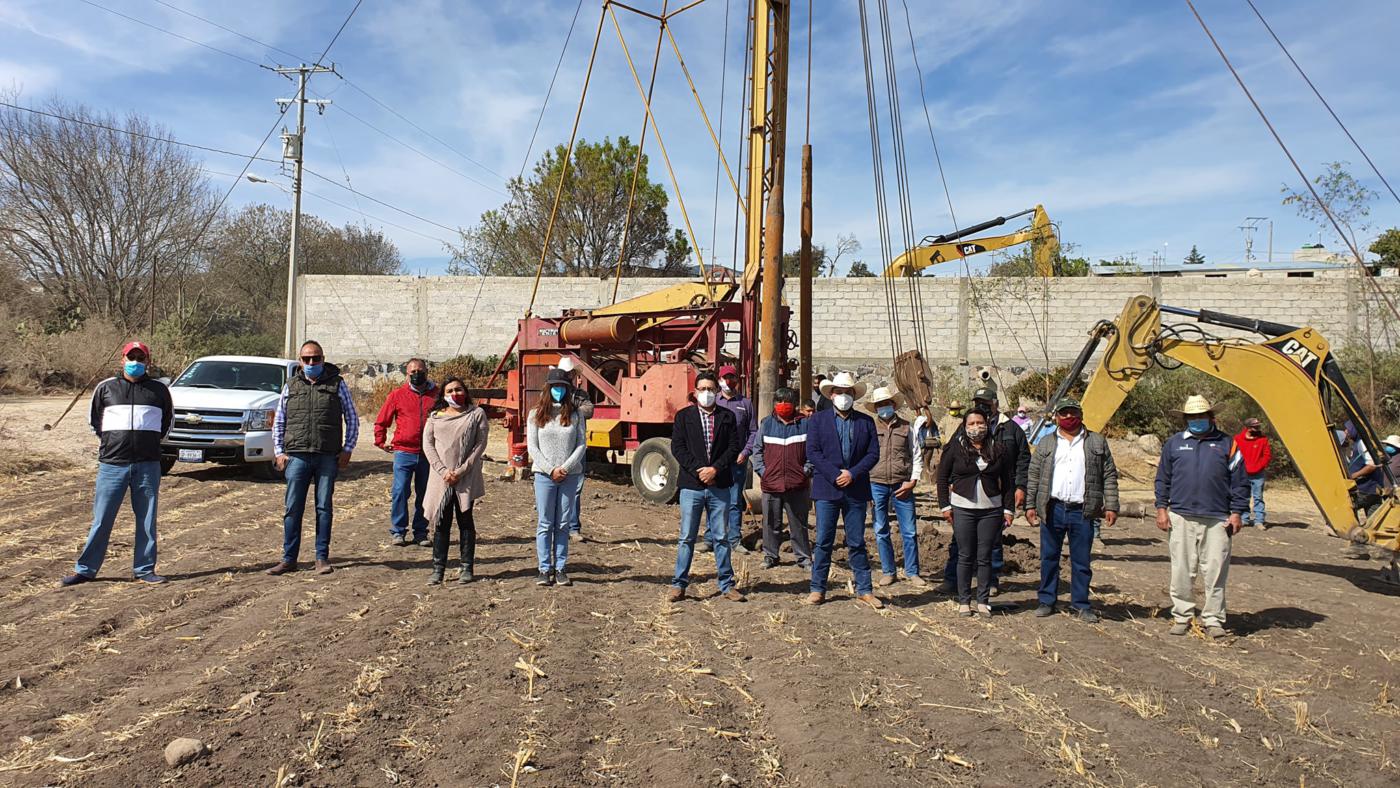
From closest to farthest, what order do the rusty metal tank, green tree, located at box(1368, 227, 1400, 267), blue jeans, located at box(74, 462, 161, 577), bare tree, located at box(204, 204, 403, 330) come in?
blue jeans, located at box(74, 462, 161, 577) → the rusty metal tank → green tree, located at box(1368, 227, 1400, 267) → bare tree, located at box(204, 204, 403, 330)

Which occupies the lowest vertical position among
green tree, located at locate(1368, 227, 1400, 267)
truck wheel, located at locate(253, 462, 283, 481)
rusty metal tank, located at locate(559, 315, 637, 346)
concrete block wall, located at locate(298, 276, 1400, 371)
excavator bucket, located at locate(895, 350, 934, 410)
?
truck wheel, located at locate(253, 462, 283, 481)

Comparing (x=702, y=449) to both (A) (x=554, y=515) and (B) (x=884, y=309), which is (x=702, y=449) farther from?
(B) (x=884, y=309)

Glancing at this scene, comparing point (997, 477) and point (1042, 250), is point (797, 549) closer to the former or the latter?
point (997, 477)

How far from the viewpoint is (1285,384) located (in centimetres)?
868

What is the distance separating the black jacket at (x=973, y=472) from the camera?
22.5 ft

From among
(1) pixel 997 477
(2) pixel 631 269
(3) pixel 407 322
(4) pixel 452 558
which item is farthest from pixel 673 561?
(2) pixel 631 269

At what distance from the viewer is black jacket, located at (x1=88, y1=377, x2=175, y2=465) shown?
6.86 metres

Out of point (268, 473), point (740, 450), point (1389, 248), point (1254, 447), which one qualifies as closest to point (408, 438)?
point (740, 450)

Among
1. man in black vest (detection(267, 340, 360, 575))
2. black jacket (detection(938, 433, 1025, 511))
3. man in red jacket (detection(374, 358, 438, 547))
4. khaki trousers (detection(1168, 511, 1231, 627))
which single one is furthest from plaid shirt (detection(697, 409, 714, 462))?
khaki trousers (detection(1168, 511, 1231, 627))

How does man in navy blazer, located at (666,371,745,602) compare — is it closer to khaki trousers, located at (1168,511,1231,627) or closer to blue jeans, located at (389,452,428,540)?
blue jeans, located at (389,452,428,540)

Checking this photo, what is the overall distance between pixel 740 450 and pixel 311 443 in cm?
346

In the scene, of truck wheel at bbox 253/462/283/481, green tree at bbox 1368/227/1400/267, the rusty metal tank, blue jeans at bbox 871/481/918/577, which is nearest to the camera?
blue jeans at bbox 871/481/918/577

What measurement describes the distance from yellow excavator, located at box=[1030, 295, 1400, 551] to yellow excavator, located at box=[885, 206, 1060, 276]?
15.1 metres

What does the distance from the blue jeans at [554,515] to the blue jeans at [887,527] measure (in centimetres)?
254
